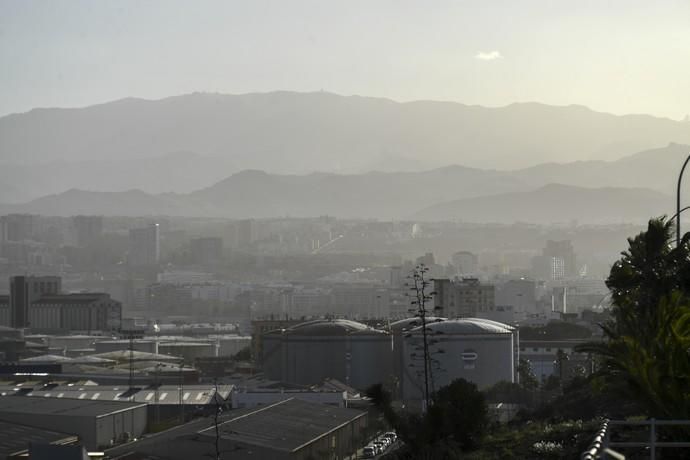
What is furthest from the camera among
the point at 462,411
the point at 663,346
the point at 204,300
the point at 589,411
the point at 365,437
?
the point at 204,300

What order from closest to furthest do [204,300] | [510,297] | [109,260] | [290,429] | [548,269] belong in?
[290,429], [510,297], [204,300], [548,269], [109,260]

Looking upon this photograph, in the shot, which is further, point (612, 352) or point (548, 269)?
point (548, 269)

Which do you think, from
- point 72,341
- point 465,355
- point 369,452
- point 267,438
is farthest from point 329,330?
point 72,341

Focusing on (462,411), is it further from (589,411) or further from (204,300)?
(204,300)

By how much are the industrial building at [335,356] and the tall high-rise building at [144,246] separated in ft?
466

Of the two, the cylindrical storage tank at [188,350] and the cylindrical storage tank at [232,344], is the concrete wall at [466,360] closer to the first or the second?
the cylindrical storage tank at [188,350]

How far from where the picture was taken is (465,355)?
48000 millimetres

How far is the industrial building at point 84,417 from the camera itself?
34188mm

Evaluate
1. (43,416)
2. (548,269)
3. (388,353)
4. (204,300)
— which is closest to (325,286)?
(204,300)

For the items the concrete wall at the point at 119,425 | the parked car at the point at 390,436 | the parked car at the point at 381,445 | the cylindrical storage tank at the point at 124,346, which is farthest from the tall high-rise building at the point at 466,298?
the parked car at the point at 381,445

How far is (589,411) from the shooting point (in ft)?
75.6

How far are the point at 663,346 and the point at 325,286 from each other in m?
143

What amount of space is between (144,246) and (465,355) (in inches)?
5878

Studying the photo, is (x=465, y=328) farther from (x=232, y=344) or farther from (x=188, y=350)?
(x=232, y=344)
